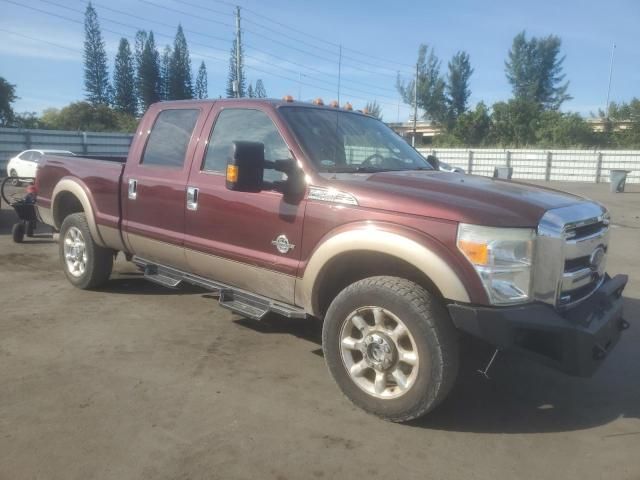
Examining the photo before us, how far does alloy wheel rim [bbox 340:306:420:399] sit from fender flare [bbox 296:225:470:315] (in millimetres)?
340

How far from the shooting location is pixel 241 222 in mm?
3855

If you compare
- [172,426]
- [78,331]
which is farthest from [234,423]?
[78,331]

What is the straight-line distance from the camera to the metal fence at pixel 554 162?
94.0 feet

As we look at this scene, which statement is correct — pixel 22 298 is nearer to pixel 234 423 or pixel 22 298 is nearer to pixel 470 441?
pixel 234 423

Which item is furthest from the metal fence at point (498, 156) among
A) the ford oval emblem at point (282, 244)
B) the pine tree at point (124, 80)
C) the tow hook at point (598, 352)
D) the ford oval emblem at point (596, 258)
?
the pine tree at point (124, 80)

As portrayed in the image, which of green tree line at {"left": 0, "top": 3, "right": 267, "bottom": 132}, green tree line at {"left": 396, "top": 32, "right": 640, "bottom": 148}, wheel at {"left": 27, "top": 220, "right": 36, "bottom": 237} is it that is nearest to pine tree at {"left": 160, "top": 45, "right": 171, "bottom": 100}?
green tree line at {"left": 0, "top": 3, "right": 267, "bottom": 132}

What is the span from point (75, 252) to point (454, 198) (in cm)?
431

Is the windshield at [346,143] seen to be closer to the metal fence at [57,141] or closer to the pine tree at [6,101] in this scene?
the metal fence at [57,141]

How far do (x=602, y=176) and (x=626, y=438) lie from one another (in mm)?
30097

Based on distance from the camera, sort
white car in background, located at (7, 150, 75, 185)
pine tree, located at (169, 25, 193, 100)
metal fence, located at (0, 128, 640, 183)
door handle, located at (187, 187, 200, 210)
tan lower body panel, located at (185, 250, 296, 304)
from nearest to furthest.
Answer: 1. tan lower body panel, located at (185, 250, 296, 304)
2. door handle, located at (187, 187, 200, 210)
3. white car in background, located at (7, 150, 75, 185)
4. metal fence, located at (0, 128, 640, 183)
5. pine tree, located at (169, 25, 193, 100)

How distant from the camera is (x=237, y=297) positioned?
13.3 feet

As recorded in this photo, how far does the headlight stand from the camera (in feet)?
9.00

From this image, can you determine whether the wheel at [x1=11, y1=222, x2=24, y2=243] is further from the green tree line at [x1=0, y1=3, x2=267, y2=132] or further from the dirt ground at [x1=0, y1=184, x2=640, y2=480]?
the green tree line at [x1=0, y1=3, x2=267, y2=132]

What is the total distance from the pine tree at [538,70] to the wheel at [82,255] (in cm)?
7937
